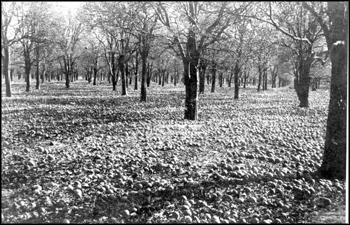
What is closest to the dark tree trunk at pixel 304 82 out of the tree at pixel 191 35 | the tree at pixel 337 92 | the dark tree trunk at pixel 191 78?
the tree at pixel 191 35

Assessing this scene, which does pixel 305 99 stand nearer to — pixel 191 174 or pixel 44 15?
pixel 191 174

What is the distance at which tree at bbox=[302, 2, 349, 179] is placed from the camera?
20.1 feet

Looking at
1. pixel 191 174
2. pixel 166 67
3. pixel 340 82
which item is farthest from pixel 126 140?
pixel 166 67

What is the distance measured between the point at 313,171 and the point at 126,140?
18.3 ft

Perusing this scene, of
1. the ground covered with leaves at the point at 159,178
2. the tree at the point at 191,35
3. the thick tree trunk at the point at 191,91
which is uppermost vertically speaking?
the tree at the point at 191,35

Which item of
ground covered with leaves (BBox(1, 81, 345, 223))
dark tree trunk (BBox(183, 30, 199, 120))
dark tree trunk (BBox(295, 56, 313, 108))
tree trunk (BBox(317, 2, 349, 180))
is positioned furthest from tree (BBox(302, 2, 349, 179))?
dark tree trunk (BBox(295, 56, 313, 108))

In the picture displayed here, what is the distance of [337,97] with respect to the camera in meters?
6.36

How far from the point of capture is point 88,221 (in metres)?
4.62

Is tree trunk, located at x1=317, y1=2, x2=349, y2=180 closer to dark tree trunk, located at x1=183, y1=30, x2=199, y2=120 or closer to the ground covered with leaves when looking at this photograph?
the ground covered with leaves

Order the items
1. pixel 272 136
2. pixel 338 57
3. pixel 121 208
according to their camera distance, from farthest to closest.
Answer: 1. pixel 272 136
2. pixel 338 57
3. pixel 121 208

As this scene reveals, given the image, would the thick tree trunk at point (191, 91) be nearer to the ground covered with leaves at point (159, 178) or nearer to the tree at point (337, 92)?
the ground covered with leaves at point (159, 178)

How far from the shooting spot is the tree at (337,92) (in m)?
6.14

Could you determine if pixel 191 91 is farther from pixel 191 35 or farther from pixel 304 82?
pixel 304 82

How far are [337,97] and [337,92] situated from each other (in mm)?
100
